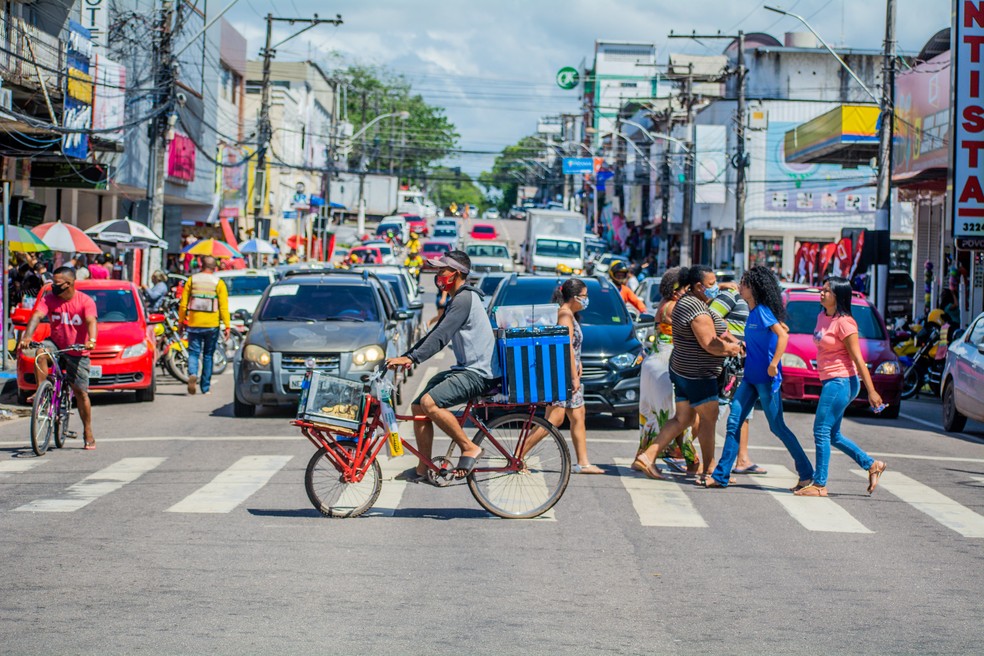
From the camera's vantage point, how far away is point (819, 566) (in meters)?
8.34

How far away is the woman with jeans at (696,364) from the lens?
11.0 meters

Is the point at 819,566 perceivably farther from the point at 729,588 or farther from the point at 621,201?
the point at 621,201

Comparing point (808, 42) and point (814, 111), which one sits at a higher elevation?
point (808, 42)

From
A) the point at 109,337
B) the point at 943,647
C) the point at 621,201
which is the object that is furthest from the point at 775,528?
the point at 621,201

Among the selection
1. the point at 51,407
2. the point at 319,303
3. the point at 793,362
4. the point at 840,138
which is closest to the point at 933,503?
the point at 793,362

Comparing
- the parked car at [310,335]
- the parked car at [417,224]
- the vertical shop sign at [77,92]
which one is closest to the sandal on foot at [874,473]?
the parked car at [310,335]

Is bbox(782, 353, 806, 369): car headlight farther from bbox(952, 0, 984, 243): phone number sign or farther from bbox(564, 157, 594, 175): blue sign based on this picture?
bbox(564, 157, 594, 175): blue sign

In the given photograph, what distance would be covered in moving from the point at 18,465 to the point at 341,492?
13.6 ft

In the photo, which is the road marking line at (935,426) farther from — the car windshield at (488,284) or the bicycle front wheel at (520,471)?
the car windshield at (488,284)

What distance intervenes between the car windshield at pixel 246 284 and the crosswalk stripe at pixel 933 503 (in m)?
17.0

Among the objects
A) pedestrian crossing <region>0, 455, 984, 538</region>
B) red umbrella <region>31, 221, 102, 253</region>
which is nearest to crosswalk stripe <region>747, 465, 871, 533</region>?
pedestrian crossing <region>0, 455, 984, 538</region>

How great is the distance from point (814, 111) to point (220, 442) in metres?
51.0

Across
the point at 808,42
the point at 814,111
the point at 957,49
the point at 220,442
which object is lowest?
the point at 220,442

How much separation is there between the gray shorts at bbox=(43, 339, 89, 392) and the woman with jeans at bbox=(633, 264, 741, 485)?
219 inches
